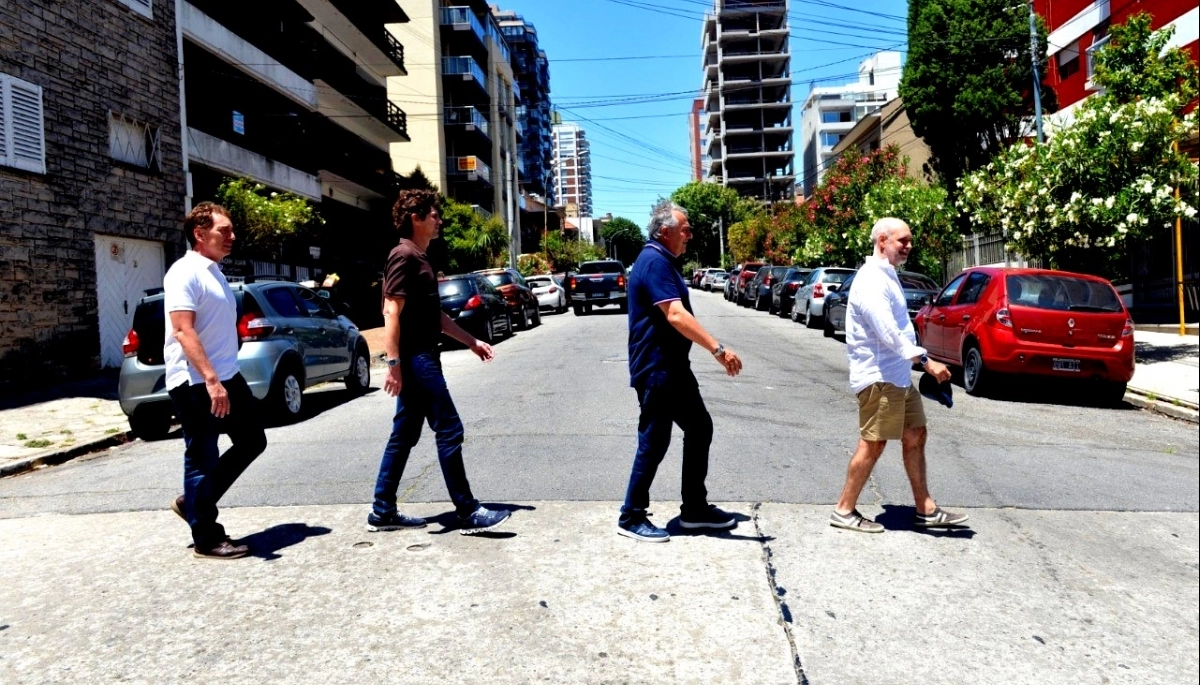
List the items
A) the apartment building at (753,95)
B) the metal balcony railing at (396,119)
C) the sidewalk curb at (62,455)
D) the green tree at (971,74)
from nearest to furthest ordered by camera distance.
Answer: the sidewalk curb at (62,455)
the green tree at (971,74)
the metal balcony railing at (396,119)
the apartment building at (753,95)

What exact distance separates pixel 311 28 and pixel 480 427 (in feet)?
90.2

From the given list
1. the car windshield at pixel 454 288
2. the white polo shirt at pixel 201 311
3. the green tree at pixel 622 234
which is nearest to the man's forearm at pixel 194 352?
the white polo shirt at pixel 201 311

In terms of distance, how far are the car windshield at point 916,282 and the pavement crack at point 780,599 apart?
1510 cm

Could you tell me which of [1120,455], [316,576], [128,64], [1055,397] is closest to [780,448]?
[1120,455]

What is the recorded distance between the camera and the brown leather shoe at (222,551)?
522cm

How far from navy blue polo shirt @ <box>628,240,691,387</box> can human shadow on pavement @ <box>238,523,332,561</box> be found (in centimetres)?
214

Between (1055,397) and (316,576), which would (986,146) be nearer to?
(1055,397)

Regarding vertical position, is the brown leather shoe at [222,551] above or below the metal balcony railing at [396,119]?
below

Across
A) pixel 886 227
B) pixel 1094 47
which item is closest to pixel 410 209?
pixel 886 227

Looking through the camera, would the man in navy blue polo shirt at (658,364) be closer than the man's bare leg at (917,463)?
Yes

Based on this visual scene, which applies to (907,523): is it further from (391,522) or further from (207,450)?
(207,450)

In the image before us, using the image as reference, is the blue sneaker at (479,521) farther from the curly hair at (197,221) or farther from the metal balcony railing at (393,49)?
the metal balcony railing at (393,49)

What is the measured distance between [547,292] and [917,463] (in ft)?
98.3

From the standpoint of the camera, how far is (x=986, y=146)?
102 ft
